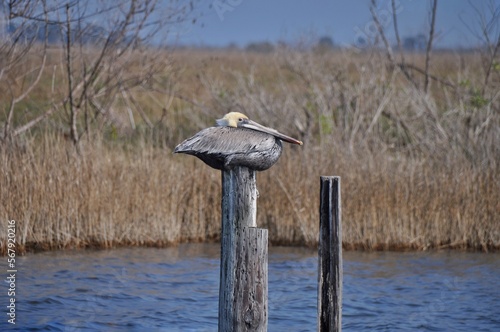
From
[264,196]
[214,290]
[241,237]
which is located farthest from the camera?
[264,196]

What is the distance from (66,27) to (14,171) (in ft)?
10.2

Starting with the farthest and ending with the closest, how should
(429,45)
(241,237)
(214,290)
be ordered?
(429,45), (214,290), (241,237)

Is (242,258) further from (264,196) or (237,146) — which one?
(264,196)

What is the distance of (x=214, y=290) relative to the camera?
9578 millimetres

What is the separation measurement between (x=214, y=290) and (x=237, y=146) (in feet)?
14.8

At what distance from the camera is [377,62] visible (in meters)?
15.3

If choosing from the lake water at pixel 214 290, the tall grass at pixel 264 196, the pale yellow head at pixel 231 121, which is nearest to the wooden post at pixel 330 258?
the pale yellow head at pixel 231 121

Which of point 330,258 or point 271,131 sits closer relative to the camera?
point 271,131

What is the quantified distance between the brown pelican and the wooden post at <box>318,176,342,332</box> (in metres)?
0.49

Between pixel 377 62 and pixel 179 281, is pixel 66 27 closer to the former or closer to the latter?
pixel 179 281

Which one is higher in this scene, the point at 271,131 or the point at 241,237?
the point at 271,131

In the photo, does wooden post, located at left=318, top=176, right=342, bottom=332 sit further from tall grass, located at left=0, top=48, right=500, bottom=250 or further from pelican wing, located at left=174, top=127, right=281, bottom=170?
tall grass, located at left=0, top=48, right=500, bottom=250

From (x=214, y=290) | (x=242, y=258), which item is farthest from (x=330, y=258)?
(x=214, y=290)

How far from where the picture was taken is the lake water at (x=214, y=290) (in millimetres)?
8336
